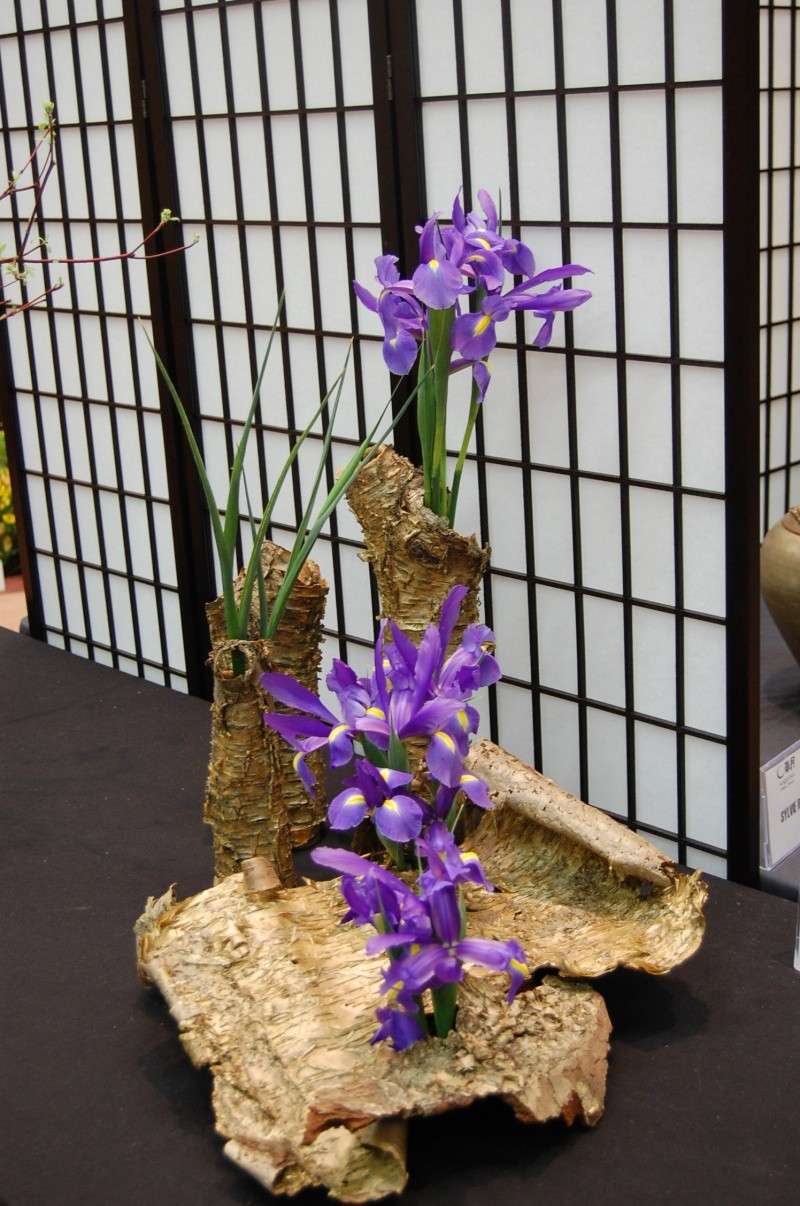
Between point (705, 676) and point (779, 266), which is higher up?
point (779, 266)

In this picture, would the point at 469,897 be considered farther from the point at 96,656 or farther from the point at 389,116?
the point at 96,656

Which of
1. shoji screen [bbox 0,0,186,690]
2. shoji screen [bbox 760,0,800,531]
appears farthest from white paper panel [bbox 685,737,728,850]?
shoji screen [bbox 760,0,800,531]

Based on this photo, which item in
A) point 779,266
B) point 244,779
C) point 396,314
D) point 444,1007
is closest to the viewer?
point 444,1007

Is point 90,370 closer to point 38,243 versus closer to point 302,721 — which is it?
point 38,243

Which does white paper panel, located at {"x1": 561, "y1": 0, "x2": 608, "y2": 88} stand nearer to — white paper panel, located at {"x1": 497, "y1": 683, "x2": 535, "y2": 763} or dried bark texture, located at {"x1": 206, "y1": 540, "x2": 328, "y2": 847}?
dried bark texture, located at {"x1": 206, "y1": 540, "x2": 328, "y2": 847}

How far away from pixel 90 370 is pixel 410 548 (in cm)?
Answer: 162

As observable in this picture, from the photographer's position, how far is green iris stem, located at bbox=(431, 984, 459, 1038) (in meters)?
1.87

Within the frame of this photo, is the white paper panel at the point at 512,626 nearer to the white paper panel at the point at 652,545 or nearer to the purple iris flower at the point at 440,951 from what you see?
the white paper panel at the point at 652,545

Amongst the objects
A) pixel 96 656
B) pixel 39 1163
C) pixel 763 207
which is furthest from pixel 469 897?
pixel 763 207

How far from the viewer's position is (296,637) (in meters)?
2.71

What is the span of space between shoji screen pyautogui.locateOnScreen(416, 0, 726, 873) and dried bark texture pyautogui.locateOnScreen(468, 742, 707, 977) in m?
0.36

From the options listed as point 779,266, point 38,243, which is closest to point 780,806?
point 38,243

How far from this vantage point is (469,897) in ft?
7.58

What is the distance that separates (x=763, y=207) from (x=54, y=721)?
2.71 m
